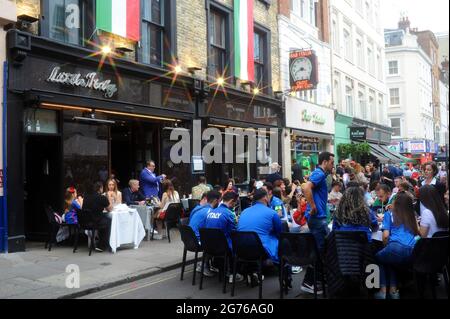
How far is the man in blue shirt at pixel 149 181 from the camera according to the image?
40.9 feet

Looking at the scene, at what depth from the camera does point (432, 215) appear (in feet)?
20.0

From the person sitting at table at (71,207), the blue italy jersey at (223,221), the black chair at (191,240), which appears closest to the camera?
the blue italy jersey at (223,221)

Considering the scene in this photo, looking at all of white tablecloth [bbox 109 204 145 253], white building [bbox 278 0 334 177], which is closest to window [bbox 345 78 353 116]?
white building [bbox 278 0 334 177]

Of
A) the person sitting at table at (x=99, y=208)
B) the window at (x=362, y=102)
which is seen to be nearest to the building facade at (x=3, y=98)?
the person sitting at table at (x=99, y=208)

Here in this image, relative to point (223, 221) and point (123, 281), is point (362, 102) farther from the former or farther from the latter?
point (123, 281)

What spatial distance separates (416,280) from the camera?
569 centimetres

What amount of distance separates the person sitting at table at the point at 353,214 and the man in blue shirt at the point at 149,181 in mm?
7076

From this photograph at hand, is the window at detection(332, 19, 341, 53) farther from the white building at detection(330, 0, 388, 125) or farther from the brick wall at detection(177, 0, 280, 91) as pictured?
the brick wall at detection(177, 0, 280, 91)

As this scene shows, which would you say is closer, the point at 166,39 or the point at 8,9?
the point at 8,9

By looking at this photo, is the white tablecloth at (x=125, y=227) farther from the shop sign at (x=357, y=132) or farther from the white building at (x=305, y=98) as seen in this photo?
the shop sign at (x=357, y=132)

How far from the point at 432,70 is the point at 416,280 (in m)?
58.8

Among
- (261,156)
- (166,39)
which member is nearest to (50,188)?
(166,39)

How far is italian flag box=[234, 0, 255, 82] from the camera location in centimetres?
1698
